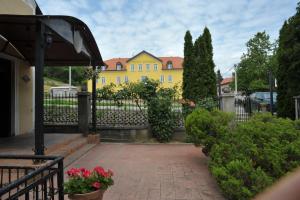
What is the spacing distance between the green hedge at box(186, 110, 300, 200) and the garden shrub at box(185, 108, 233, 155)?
1.15 m

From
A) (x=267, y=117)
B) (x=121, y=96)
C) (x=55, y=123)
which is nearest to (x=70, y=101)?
(x=55, y=123)

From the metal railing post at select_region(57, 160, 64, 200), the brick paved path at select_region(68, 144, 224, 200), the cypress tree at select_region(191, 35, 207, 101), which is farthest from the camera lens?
the cypress tree at select_region(191, 35, 207, 101)

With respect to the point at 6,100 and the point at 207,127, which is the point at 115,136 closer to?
the point at 6,100

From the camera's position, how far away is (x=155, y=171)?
6.84 m

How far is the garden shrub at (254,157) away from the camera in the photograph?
14.8 ft

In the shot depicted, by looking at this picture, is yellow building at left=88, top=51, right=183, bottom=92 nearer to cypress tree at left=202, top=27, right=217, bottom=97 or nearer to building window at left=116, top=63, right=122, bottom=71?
building window at left=116, top=63, right=122, bottom=71

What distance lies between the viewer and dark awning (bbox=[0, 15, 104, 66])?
6.20 m

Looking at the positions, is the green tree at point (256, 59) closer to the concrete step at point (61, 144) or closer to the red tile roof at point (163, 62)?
the red tile roof at point (163, 62)

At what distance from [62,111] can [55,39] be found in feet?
13.4

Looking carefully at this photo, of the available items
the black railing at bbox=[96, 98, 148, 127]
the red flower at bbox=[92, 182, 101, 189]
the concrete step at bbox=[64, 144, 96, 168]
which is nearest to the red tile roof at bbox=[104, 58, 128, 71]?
the black railing at bbox=[96, 98, 148, 127]

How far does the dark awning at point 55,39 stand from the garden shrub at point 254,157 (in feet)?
12.1

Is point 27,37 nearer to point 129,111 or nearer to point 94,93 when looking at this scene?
point 94,93

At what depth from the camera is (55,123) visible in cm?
1189

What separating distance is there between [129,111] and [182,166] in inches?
184
